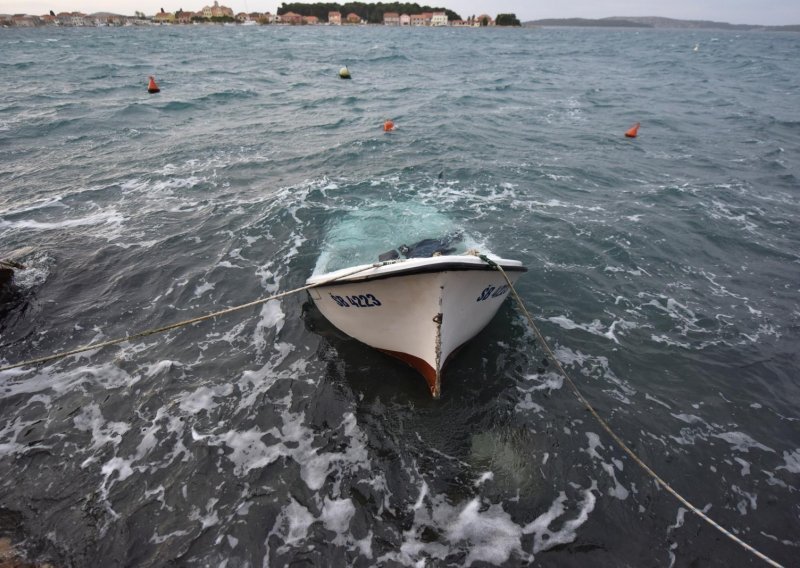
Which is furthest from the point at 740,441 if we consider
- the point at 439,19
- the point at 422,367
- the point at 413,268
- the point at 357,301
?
the point at 439,19

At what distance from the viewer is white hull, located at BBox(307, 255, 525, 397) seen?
5586 mm

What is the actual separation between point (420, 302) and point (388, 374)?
186 centimetres

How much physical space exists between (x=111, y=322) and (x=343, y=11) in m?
232

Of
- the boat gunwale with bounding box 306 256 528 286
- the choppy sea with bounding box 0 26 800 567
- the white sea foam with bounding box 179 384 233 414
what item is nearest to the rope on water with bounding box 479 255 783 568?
the choppy sea with bounding box 0 26 800 567

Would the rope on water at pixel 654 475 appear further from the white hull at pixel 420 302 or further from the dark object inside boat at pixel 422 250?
the dark object inside boat at pixel 422 250

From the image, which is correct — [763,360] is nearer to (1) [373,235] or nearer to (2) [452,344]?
(2) [452,344]

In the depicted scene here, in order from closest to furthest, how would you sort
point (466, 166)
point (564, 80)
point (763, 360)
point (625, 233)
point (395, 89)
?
point (763, 360)
point (625, 233)
point (466, 166)
point (395, 89)
point (564, 80)

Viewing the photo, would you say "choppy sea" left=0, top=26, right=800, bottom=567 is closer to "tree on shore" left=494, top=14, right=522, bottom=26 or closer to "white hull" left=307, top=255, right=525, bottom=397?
"white hull" left=307, top=255, right=525, bottom=397

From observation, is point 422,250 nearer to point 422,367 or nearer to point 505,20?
point 422,367

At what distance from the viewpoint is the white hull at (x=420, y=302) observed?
5586mm

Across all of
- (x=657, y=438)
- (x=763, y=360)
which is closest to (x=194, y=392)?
(x=657, y=438)

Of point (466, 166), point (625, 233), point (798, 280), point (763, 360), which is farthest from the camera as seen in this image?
point (466, 166)

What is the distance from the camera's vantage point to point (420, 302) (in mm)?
5848

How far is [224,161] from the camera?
16703 millimetres
